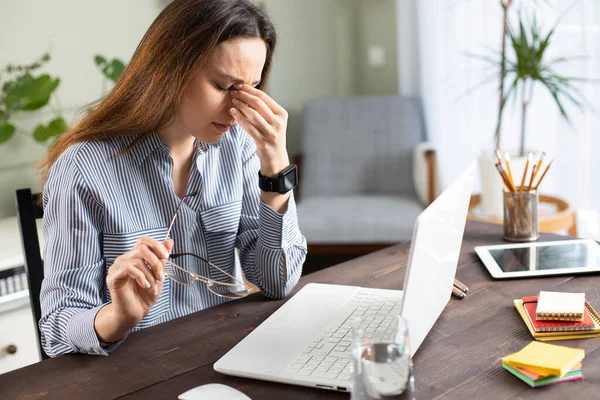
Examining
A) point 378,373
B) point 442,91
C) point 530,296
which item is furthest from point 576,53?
point 378,373

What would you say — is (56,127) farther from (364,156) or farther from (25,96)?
(364,156)

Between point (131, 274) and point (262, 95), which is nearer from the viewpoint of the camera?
point (131, 274)

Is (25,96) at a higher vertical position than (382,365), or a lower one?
higher

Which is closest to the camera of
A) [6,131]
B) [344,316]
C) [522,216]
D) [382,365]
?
[382,365]

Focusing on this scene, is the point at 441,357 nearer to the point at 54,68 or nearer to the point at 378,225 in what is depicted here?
the point at 378,225

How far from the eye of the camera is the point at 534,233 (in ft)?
5.17

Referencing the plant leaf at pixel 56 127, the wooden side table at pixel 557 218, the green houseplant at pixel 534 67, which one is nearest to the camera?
the wooden side table at pixel 557 218

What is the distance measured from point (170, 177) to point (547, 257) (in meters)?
0.78

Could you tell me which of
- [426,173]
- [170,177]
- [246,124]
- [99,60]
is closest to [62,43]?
[99,60]

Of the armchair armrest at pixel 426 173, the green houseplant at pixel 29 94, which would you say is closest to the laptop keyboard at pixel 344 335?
the green houseplant at pixel 29 94

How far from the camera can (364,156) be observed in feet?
11.5

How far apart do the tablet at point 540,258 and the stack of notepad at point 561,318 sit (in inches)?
7.3

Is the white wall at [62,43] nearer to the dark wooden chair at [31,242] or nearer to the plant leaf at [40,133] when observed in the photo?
the plant leaf at [40,133]

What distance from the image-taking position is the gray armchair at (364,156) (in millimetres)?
3297
